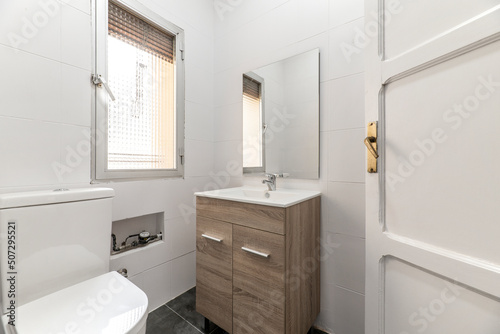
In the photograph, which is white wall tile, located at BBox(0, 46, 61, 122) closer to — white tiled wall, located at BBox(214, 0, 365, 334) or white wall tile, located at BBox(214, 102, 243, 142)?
white wall tile, located at BBox(214, 102, 243, 142)

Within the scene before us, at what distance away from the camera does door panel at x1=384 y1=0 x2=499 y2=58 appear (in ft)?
1.63

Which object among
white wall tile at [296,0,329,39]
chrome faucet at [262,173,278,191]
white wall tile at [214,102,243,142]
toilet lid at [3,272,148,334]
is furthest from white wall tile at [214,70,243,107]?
toilet lid at [3,272,148,334]

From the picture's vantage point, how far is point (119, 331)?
69cm

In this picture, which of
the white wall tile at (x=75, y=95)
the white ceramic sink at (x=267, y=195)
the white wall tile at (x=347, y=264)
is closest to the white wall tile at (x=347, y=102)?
the white ceramic sink at (x=267, y=195)

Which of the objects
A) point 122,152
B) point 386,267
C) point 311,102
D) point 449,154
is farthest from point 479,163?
point 122,152

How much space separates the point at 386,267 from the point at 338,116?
2.80ft

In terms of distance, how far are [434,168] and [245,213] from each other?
0.79 m

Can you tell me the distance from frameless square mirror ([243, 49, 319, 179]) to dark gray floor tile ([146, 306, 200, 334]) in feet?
3.59

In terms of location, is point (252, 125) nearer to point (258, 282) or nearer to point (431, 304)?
point (258, 282)

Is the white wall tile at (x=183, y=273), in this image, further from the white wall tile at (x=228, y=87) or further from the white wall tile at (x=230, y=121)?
the white wall tile at (x=228, y=87)

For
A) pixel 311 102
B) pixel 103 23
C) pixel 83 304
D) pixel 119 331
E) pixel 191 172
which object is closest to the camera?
pixel 119 331

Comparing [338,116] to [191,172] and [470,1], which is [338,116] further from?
[191,172]

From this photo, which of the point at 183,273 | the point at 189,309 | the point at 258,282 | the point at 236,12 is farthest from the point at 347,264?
the point at 236,12

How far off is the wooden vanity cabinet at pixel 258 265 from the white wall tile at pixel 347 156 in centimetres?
23
